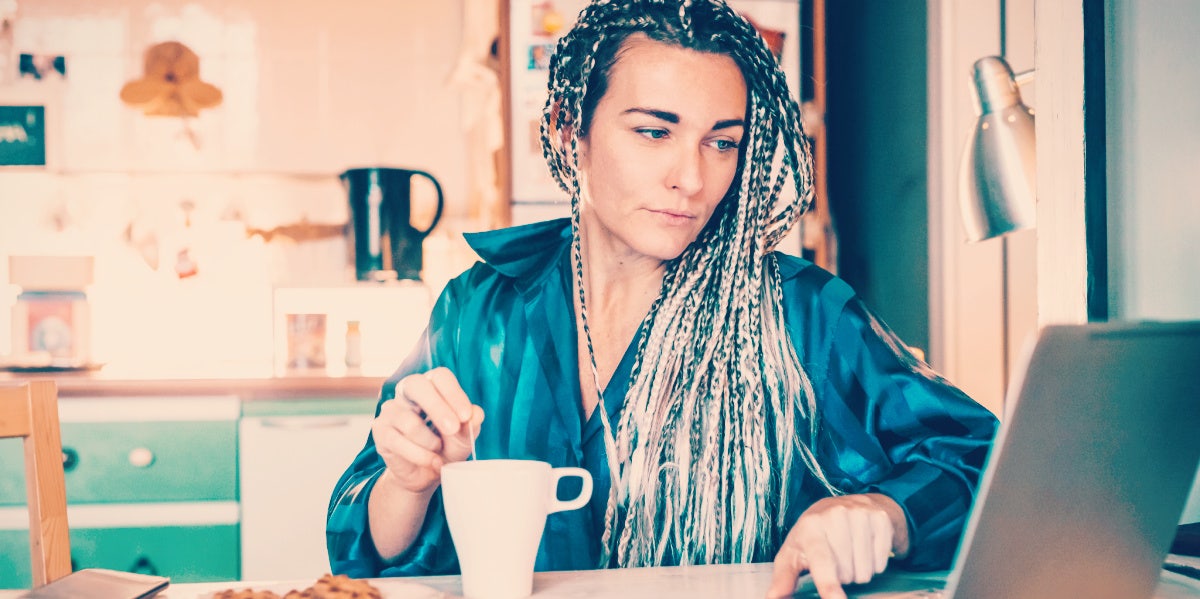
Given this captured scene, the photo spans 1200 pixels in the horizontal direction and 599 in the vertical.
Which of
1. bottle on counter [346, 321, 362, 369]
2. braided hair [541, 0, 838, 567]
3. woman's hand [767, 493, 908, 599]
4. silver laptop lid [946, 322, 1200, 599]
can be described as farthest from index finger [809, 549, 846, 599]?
bottle on counter [346, 321, 362, 369]

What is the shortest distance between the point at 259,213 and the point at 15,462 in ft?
2.83

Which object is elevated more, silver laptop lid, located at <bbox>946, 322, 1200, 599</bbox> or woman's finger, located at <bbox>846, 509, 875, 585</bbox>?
silver laptop lid, located at <bbox>946, 322, 1200, 599</bbox>

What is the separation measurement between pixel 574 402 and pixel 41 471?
57 centimetres

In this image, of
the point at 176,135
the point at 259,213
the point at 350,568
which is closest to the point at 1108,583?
the point at 350,568

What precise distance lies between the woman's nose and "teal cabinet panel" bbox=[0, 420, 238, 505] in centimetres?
123

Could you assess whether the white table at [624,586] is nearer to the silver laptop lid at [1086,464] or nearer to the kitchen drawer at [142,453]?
the silver laptop lid at [1086,464]

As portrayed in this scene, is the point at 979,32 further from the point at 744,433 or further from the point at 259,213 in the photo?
the point at 259,213

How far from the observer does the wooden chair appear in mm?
858

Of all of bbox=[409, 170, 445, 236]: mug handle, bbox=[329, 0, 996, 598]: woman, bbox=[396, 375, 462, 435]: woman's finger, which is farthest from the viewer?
bbox=[409, 170, 445, 236]: mug handle

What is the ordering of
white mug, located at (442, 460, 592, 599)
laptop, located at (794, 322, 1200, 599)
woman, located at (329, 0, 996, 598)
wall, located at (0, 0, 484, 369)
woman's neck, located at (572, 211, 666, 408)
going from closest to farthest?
1. laptop, located at (794, 322, 1200, 599)
2. white mug, located at (442, 460, 592, 599)
3. woman, located at (329, 0, 996, 598)
4. woman's neck, located at (572, 211, 666, 408)
5. wall, located at (0, 0, 484, 369)

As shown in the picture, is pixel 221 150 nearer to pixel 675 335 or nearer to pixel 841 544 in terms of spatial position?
pixel 675 335

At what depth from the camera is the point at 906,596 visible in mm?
644

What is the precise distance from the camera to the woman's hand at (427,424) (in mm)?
700

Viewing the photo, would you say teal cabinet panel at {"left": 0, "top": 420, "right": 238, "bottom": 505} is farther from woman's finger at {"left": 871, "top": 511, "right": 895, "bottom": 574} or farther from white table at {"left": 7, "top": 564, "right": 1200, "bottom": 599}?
woman's finger at {"left": 871, "top": 511, "right": 895, "bottom": 574}
